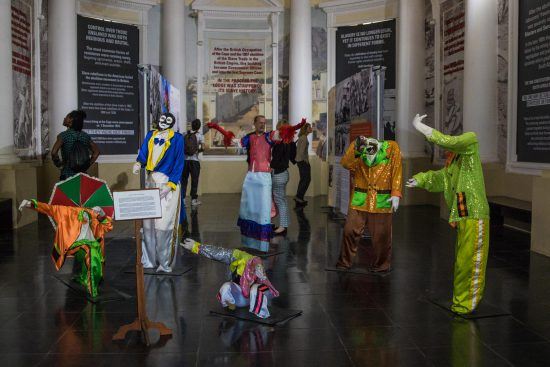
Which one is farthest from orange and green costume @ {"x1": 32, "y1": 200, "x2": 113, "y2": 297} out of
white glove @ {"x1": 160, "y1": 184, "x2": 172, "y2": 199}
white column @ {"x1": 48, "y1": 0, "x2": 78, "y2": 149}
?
white column @ {"x1": 48, "y1": 0, "x2": 78, "y2": 149}

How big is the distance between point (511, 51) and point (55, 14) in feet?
27.5

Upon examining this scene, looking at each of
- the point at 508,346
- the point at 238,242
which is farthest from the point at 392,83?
the point at 508,346

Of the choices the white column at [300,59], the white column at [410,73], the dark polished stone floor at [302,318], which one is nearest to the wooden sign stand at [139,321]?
the dark polished stone floor at [302,318]

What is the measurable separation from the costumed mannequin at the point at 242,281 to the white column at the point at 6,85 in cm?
593

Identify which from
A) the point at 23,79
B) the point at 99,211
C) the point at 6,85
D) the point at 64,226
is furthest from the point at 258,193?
the point at 23,79

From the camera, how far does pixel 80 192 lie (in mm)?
5332

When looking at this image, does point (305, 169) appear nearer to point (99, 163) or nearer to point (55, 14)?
point (99, 163)

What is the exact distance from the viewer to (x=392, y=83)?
13.7 meters

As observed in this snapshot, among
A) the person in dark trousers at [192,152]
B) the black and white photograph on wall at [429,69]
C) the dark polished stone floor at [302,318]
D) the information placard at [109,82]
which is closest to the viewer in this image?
the dark polished stone floor at [302,318]

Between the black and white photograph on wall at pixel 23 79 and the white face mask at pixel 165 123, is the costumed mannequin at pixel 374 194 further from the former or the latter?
the black and white photograph on wall at pixel 23 79

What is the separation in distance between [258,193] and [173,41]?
27.3 ft

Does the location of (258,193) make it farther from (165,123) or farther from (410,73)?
(410,73)

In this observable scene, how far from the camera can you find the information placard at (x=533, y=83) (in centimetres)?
830

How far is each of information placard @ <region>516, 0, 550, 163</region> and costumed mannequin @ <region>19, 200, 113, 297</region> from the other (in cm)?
612
